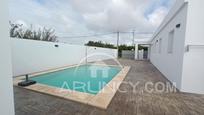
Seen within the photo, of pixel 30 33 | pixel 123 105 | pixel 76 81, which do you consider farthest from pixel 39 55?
pixel 30 33

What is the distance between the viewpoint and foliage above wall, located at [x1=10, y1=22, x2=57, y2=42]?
32.8ft

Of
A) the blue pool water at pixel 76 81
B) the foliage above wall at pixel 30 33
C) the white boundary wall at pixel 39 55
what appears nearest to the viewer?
the blue pool water at pixel 76 81

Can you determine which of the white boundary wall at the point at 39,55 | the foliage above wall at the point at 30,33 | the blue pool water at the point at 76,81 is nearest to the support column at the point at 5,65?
the blue pool water at the point at 76,81

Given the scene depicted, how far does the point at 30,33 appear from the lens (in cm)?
1113

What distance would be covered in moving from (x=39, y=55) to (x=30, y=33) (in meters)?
6.75

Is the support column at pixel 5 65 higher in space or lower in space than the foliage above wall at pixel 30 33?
lower

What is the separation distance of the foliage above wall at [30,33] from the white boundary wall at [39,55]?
4.84m

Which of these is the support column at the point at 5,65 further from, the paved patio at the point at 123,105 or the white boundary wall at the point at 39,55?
the white boundary wall at the point at 39,55

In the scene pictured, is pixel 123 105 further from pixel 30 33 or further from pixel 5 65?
pixel 30 33

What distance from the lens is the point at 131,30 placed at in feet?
86.4

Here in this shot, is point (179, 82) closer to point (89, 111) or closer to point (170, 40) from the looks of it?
point (170, 40)

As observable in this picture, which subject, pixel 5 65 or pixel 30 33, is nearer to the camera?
pixel 5 65

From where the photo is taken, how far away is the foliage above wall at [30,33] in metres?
9.99

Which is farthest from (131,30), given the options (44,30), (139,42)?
(44,30)
